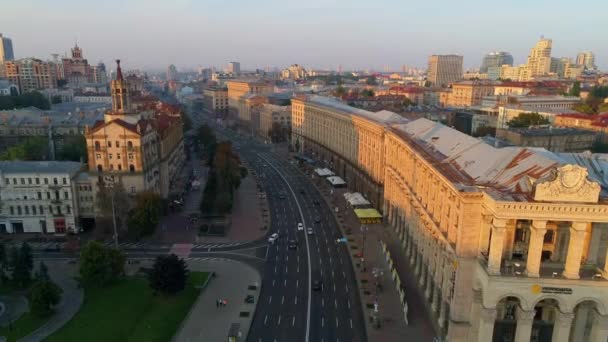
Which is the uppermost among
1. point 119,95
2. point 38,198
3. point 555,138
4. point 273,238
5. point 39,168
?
point 119,95

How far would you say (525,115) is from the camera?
167 metres

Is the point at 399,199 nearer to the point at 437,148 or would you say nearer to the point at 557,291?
the point at 437,148

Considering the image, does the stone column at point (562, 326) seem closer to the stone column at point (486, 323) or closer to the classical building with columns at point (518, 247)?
the classical building with columns at point (518, 247)

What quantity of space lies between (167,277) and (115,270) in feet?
34.0

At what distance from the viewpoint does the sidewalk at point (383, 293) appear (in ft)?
206

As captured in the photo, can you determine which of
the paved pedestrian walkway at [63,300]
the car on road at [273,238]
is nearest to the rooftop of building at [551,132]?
the car on road at [273,238]

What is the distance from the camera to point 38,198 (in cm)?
9569

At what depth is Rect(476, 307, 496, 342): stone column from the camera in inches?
2053

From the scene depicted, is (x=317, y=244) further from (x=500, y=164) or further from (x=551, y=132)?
(x=551, y=132)

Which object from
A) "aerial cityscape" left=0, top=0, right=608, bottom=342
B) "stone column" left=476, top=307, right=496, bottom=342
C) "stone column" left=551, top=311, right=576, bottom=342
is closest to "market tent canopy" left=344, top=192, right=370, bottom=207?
"aerial cityscape" left=0, top=0, right=608, bottom=342

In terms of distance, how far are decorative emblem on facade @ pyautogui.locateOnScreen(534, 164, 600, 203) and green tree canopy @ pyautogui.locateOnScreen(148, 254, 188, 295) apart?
50904 mm

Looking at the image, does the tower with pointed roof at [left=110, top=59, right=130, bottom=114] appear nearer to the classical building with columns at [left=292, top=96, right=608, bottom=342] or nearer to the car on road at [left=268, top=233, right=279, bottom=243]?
the car on road at [left=268, top=233, right=279, bottom=243]

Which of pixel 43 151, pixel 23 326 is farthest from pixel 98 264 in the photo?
pixel 43 151

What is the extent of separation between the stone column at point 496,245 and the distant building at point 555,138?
91.1m
